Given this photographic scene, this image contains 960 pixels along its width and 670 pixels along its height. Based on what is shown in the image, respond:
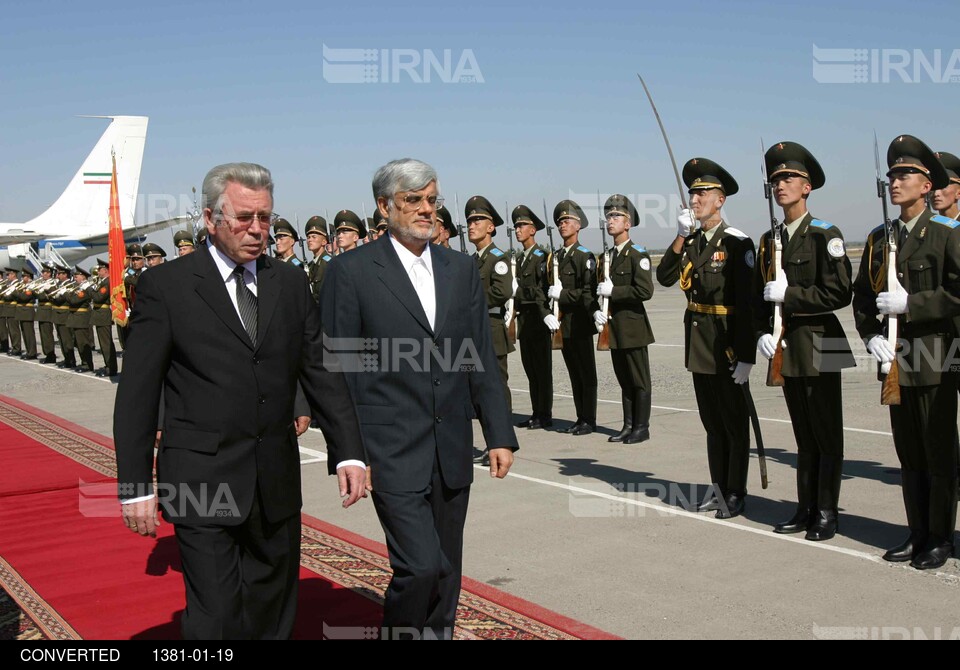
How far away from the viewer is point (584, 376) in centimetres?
1009

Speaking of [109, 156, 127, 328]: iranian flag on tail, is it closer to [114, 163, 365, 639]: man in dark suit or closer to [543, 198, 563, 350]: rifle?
[543, 198, 563, 350]: rifle

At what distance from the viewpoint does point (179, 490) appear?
10.1 feet

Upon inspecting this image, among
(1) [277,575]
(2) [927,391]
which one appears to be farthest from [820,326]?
(1) [277,575]

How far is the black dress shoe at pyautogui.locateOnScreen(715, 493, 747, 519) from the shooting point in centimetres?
637

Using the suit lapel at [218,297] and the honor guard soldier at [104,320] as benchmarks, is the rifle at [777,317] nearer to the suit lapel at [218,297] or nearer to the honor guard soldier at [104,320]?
the suit lapel at [218,297]

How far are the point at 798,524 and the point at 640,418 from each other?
3.45 meters

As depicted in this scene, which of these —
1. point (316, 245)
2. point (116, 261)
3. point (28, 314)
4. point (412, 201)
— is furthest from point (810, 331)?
point (28, 314)

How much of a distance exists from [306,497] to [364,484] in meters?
4.11

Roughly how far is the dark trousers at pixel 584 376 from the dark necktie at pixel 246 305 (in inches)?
270

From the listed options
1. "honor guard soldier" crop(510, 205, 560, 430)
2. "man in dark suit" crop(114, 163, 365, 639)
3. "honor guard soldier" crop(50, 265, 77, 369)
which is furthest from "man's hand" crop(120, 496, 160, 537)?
"honor guard soldier" crop(50, 265, 77, 369)

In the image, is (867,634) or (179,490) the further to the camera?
(867,634)

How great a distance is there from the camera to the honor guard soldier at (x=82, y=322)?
18.7 m

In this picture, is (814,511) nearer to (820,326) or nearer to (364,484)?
(820,326)

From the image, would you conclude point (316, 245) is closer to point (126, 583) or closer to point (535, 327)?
point (535, 327)
